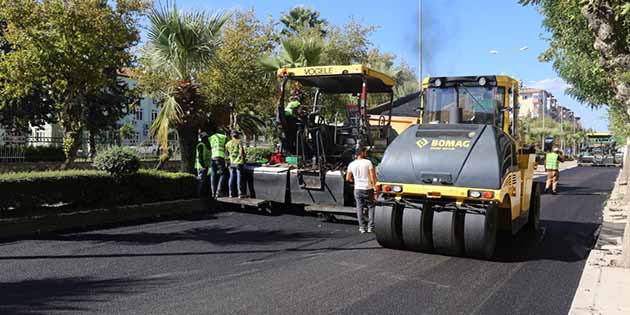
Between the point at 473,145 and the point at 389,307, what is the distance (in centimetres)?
314

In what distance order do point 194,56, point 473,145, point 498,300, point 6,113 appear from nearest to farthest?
point 498,300, point 473,145, point 194,56, point 6,113

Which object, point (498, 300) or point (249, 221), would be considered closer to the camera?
point (498, 300)

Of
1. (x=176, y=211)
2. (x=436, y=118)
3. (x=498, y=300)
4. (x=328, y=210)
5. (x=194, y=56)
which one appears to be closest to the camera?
(x=498, y=300)

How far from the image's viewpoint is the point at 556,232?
10.5m

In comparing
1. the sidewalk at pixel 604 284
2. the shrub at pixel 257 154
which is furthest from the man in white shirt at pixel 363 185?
the shrub at pixel 257 154

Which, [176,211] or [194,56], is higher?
[194,56]

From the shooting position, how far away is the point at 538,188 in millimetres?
10477

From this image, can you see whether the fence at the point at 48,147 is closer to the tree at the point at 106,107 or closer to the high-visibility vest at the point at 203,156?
the high-visibility vest at the point at 203,156

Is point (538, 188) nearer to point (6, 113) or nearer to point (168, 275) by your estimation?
point (168, 275)

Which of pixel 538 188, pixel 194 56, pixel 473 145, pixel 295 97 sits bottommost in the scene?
pixel 538 188

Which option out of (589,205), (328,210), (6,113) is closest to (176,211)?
(328,210)

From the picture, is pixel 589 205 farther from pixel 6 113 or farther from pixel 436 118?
pixel 6 113

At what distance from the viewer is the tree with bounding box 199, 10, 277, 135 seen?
58.8 feet

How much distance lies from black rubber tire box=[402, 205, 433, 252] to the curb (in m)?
5.38
